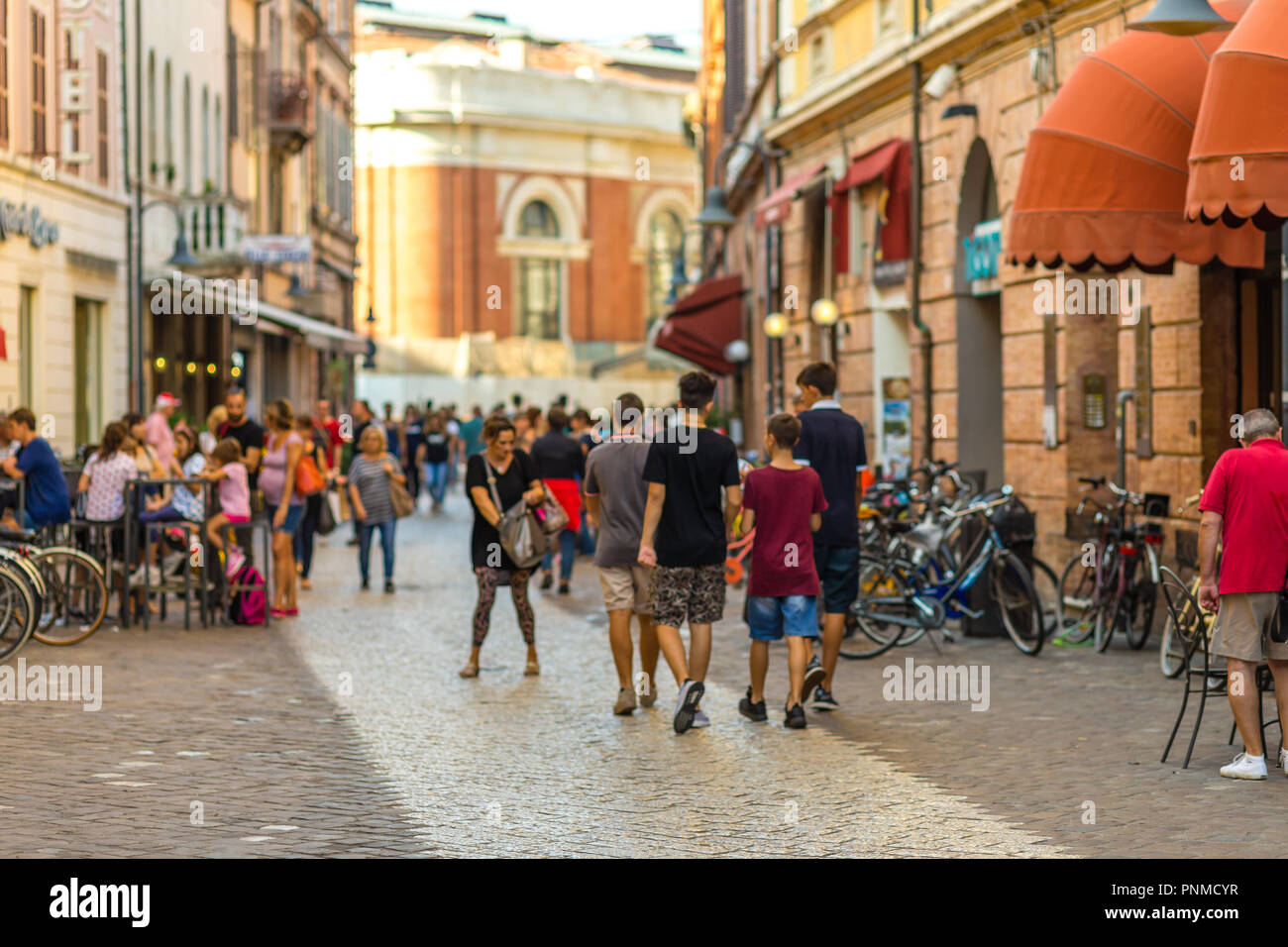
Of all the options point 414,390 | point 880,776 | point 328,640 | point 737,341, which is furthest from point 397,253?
point 880,776

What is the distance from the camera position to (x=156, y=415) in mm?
25219

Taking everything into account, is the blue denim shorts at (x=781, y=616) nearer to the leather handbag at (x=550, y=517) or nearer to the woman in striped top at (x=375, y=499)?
the leather handbag at (x=550, y=517)

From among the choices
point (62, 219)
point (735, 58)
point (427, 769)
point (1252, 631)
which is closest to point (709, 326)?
point (735, 58)

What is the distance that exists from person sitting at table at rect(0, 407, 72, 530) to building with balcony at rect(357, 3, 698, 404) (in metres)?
51.0

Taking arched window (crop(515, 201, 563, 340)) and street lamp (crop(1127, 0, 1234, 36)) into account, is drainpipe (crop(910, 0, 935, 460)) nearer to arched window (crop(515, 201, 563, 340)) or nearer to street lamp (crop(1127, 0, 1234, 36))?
street lamp (crop(1127, 0, 1234, 36))

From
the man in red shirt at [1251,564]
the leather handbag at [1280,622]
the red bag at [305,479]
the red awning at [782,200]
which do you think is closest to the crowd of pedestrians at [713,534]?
the man in red shirt at [1251,564]

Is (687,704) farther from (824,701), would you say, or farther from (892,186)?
(892,186)

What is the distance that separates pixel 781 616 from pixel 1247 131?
11.8 feet

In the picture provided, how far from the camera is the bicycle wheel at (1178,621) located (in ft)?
32.9

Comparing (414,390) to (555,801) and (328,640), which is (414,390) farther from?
(555,801)

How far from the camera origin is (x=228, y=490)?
16.4 meters

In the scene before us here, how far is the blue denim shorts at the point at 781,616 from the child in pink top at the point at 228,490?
6.52 meters
